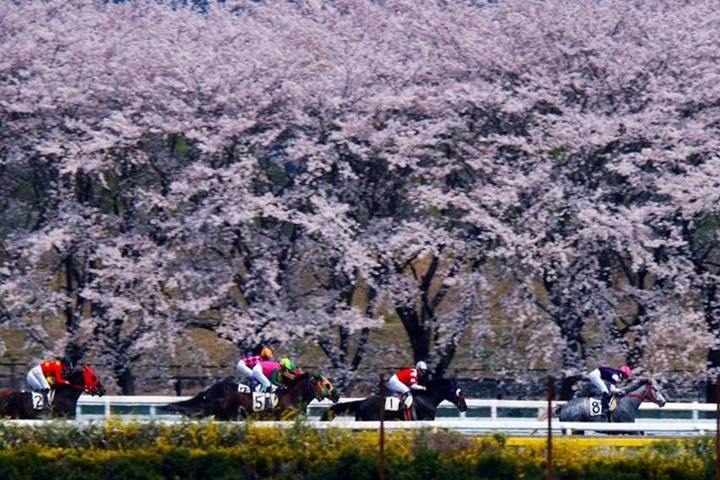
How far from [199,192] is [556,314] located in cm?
720

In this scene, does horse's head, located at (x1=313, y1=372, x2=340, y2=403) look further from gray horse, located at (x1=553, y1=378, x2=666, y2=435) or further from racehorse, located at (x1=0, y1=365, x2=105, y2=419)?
gray horse, located at (x1=553, y1=378, x2=666, y2=435)

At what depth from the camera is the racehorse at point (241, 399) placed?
76.6 ft

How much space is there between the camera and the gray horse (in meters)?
24.3

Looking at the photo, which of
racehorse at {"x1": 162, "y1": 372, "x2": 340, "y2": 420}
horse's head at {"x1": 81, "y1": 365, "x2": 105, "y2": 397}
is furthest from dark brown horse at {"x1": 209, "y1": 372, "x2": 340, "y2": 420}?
horse's head at {"x1": 81, "y1": 365, "x2": 105, "y2": 397}

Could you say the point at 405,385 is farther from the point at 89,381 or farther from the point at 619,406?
the point at 89,381

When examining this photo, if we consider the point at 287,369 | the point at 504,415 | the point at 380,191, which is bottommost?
the point at 504,415

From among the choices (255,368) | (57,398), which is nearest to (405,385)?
(255,368)

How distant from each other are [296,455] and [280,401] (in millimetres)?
4914

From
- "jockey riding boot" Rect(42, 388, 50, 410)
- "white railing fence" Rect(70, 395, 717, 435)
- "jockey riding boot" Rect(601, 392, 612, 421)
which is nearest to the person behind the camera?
"white railing fence" Rect(70, 395, 717, 435)

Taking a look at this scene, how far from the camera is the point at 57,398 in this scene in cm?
2417

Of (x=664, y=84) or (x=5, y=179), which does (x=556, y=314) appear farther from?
(x=5, y=179)

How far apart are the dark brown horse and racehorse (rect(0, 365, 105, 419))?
2220mm

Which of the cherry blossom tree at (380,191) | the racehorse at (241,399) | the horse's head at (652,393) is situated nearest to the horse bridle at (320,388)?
the racehorse at (241,399)

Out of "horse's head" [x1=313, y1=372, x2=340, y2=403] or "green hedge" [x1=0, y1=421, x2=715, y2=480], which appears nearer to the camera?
"green hedge" [x1=0, y1=421, x2=715, y2=480]
